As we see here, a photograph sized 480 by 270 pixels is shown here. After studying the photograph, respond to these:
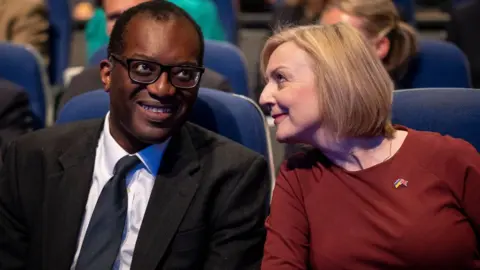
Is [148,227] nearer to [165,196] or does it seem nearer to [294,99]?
[165,196]

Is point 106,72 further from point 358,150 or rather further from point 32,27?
point 32,27

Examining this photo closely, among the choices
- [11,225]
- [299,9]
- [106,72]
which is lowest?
[299,9]

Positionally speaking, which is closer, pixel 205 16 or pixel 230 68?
pixel 230 68

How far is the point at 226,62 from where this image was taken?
2244 mm

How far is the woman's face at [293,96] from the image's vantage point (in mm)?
1357

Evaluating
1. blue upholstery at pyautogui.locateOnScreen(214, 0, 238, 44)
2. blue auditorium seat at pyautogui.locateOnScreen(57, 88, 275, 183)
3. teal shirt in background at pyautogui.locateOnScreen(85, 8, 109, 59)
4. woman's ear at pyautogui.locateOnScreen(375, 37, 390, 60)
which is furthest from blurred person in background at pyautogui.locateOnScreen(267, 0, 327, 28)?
blue auditorium seat at pyautogui.locateOnScreen(57, 88, 275, 183)

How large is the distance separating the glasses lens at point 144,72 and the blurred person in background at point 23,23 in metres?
1.97

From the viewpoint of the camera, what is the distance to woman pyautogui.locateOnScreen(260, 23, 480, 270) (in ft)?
4.27

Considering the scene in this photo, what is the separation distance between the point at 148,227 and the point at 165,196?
2.8 inches

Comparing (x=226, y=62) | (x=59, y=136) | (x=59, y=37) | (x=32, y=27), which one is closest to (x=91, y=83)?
(x=226, y=62)

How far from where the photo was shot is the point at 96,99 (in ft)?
5.64

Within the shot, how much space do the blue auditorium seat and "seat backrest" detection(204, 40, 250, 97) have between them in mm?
536

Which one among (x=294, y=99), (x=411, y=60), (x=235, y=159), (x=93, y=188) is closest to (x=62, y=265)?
(x=93, y=188)

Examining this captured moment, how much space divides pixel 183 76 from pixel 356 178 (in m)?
0.39
